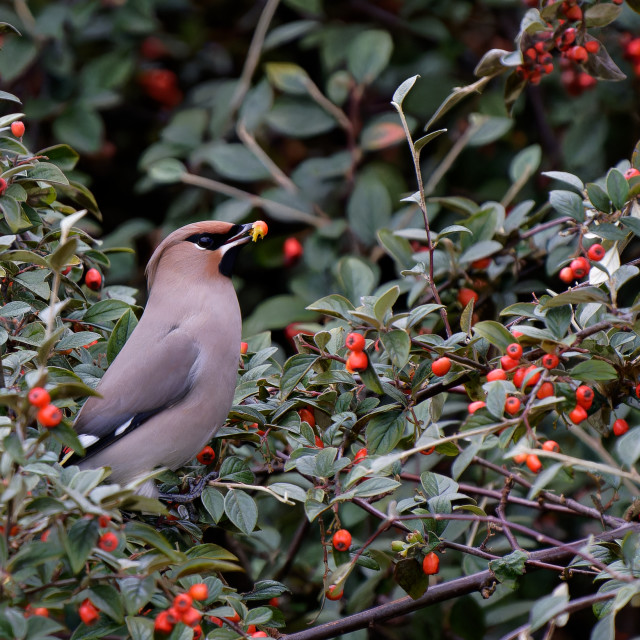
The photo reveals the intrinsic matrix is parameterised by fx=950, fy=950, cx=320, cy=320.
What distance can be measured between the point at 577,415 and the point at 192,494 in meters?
0.96

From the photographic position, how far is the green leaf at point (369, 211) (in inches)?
142

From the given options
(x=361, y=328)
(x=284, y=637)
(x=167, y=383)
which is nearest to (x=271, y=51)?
(x=167, y=383)

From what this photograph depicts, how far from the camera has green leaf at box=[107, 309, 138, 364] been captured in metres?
2.46

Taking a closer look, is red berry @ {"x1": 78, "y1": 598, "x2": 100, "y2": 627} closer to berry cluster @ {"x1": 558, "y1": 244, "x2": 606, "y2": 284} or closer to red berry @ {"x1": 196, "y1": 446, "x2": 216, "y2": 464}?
red berry @ {"x1": 196, "y1": 446, "x2": 216, "y2": 464}

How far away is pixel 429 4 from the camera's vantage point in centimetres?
430

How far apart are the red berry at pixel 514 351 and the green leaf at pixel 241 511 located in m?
0.68

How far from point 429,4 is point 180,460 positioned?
8.73 ft

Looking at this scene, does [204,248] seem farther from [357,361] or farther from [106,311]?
[357,361]

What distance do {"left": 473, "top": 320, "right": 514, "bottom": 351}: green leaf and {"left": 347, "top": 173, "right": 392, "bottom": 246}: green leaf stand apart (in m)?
1.63

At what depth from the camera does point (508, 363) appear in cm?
200

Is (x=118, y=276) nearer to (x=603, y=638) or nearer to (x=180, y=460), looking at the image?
Answer: (x=180, y=460)

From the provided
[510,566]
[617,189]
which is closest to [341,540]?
[510,566]

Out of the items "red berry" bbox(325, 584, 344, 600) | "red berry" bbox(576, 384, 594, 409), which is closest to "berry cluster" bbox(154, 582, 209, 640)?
"red berry" bbox(325, 584, 344, 600)

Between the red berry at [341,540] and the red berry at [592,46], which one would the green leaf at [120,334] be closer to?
the red berry at [341,540]
